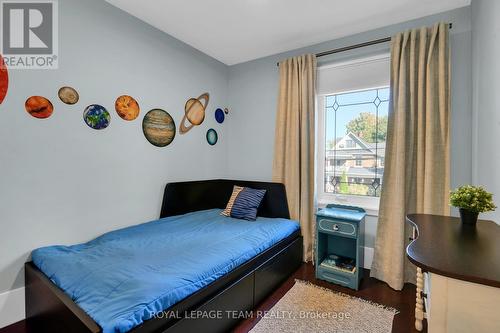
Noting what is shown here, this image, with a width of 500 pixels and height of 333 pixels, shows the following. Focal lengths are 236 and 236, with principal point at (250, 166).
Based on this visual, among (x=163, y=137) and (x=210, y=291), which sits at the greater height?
(x=163, y=137)

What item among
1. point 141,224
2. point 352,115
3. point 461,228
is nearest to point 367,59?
point 352,115

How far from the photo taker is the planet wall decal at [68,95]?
6.27 ft

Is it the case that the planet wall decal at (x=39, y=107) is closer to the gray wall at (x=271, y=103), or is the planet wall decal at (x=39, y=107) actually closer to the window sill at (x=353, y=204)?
the gray wall at (x=271, y=103)

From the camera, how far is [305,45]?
2.92m

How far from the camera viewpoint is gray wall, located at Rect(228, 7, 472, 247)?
7.00ft

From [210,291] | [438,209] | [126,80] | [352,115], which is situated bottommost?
[210,291]

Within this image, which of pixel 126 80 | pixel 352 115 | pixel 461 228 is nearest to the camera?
pixel 461 228

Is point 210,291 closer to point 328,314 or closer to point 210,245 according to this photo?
point 210,245

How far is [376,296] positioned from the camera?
2105mm

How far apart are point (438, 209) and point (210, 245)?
6.74 ft

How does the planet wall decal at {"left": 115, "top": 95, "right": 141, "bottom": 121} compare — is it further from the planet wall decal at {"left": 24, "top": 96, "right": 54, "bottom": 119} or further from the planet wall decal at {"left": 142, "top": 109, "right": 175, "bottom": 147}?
the planet wall decal at {"left": 24, "top": 96, "right": 54, "bottom": 119}

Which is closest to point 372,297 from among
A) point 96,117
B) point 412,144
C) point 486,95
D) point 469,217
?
point 469,217

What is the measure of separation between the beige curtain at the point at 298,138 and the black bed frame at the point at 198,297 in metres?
0.18

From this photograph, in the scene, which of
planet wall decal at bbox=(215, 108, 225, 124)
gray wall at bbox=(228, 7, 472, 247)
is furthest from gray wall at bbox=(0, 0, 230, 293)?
gray wall at bbox=(228, 7, 472, 247)
